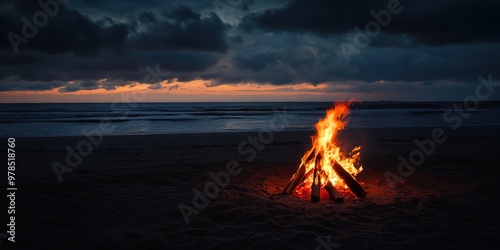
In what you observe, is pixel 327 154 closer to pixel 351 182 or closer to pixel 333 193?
pixel 351 182

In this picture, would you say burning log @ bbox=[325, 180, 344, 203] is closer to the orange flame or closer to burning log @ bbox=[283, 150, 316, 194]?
the orange flame

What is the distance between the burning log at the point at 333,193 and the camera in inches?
249

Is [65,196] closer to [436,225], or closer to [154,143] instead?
[436,225]

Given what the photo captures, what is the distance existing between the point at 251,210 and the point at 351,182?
7.62ft

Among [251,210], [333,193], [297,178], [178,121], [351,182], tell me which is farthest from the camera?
[178,121]

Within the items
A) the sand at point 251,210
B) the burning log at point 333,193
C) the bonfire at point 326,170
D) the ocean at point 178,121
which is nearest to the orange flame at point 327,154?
the bonfire at point 326,170

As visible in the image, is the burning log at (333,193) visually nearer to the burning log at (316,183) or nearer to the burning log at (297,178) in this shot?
the burning log at (316,183)

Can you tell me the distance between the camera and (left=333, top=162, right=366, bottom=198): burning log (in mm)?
6645

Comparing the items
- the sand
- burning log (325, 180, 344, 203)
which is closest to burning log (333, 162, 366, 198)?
the sand

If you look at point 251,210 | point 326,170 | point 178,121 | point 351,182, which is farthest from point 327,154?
point 178,121

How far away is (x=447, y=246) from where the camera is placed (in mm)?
4355

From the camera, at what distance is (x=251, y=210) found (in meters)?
5.73

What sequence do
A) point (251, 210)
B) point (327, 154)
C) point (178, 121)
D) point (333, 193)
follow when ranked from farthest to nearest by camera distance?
point (178, 121) → point (327, 154) → point (333, 193) → point (251, 210)

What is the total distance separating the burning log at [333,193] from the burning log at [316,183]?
0.63 ft
